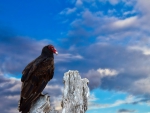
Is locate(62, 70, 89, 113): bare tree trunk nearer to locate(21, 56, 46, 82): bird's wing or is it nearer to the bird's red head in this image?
locate(21, 56, 46, 82): bird's wing

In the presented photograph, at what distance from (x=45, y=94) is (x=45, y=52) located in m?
2.28

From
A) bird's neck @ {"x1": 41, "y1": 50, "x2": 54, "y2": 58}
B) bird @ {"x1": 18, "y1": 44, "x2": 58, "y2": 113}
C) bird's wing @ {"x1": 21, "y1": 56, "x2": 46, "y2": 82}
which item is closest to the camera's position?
bird @ {"x1": 18, "y1": 44, "x2": 58, "y2": 113}

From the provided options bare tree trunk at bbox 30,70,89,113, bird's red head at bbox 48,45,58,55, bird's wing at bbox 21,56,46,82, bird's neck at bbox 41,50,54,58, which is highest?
bird's red head at bbox 48,45,58,55

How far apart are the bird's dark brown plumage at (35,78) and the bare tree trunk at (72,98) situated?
0.37 metres

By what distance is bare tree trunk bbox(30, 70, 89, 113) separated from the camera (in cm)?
852

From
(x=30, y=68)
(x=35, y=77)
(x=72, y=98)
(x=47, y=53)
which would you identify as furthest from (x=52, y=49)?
(x=72, y=98)

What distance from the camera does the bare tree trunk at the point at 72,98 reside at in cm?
852

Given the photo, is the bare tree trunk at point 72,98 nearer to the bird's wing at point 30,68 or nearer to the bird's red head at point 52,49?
the bird's wing at point 30,68

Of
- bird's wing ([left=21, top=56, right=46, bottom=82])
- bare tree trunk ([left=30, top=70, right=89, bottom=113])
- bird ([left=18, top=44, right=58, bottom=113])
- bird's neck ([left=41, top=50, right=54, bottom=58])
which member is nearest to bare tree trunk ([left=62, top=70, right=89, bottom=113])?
bare tree trunk ([left=30, top=70, right=89, bottom=113])

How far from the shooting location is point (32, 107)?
923 cm

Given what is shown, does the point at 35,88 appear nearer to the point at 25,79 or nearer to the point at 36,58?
Result: the point at 25,79

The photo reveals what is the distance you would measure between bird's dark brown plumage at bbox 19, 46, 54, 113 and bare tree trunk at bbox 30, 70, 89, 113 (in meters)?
0.37

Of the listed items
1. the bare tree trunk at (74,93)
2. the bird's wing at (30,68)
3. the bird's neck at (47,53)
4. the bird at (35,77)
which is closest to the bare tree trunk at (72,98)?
the bare tree trunk at (74,93)

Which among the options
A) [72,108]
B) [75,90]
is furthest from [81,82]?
[72,108]
